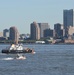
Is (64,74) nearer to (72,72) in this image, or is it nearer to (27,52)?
(72,72)

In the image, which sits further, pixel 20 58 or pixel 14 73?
pixel 20 58

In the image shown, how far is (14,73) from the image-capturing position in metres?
88.6

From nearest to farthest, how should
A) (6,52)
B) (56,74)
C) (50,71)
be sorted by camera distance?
1. (56,74)
2. (50,71)
3. (6,52)

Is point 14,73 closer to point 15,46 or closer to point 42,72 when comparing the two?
point 42,72

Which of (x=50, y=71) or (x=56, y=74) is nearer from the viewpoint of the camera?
(x=56, y=74)

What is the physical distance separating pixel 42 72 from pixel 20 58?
123 feet

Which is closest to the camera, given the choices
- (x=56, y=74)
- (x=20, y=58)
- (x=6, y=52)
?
(x=56, y=74)

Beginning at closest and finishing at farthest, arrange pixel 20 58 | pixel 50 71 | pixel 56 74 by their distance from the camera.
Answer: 1. pixel 56 74
2. pixel 50 71
3. pixel 20 58

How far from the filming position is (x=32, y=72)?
299ft

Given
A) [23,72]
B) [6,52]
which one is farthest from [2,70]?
[6,52]

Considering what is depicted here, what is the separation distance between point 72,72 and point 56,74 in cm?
467

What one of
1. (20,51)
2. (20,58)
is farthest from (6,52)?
(20,58)

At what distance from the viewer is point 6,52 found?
17238 centimetres

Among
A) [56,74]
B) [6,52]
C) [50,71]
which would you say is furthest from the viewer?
[6,52]
